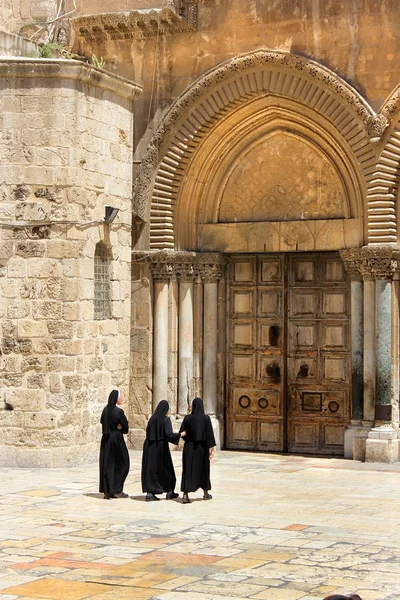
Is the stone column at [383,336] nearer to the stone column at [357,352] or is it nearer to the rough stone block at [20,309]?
the stone column at [357,352]

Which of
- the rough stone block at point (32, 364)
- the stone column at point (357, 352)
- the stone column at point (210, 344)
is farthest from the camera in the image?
the stone column at point (210, 344)

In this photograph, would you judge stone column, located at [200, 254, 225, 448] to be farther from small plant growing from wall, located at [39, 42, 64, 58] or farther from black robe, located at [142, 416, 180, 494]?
black robe, located at [142, 416, 180, 494]

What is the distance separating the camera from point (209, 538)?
10477 millimetres

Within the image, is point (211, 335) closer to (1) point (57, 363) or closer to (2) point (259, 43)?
(1) point (57, 363)

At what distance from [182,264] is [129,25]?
11.3 feet

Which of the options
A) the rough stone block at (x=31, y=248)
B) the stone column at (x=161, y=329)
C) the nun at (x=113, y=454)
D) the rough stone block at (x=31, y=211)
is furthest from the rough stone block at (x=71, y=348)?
the stone column at (x=161, y=329)

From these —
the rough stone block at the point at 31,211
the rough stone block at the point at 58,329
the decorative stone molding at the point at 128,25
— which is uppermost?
the decorative stone molding at the point at 128,25

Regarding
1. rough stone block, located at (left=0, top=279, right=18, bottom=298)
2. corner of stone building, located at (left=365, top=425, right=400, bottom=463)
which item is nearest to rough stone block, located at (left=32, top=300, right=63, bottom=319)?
rough stone block, located at (left=0, top=279, right=18, bottom=298)

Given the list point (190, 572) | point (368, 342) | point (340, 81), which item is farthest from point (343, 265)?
point (190, 572)

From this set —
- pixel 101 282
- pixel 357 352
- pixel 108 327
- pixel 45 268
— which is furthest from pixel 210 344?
pixel 45 268

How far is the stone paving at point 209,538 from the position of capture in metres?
8.62

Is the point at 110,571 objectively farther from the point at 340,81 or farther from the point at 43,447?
the point at 340,81

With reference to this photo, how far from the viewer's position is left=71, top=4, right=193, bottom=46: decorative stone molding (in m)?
17.0

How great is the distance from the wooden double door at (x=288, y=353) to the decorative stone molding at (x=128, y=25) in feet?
11.1
